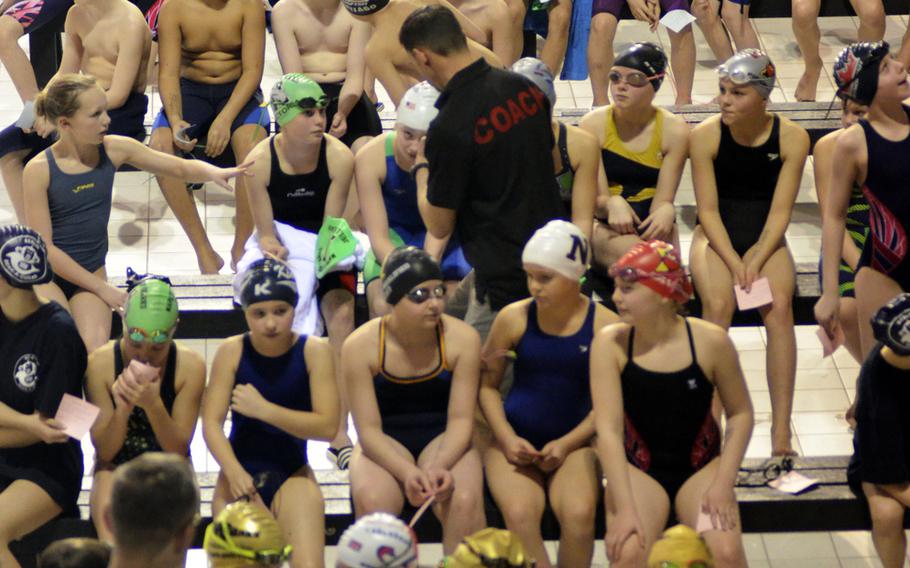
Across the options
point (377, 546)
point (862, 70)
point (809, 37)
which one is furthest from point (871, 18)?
point (377, 546)

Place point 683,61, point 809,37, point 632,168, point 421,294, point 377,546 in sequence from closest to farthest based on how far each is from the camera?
point 377,546
point 421,294
point 632,168
point 683,61
point 809,37

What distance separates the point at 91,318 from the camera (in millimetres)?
6125

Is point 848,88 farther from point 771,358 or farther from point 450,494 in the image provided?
point 450,494

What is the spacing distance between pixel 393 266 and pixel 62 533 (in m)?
1.43

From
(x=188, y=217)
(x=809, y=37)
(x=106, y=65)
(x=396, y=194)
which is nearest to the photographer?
(x=396, y=194)

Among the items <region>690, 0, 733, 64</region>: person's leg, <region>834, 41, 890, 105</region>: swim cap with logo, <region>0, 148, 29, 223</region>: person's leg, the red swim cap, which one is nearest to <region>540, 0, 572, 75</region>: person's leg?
<region>690, 0, 733, 64</region>: person's leg

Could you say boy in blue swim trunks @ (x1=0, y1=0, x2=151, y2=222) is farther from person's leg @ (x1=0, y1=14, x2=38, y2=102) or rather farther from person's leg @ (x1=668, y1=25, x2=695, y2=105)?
person's leg @ (x1=668, y1=25, x2=695, y2=105)

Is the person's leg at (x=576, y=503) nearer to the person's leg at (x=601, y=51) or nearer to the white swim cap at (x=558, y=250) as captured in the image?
the white swim cap at (x=558, y=250)

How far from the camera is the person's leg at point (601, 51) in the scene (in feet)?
26.6

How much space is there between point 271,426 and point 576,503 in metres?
1.04

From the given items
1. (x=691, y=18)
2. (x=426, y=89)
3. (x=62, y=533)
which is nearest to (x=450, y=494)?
(x=62, y=533)

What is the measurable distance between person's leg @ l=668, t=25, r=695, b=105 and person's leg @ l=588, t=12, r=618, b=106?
32 centimetres

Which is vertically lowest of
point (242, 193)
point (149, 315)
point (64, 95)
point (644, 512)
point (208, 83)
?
point (644, 512)

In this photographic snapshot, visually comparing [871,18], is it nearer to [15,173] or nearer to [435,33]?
[435,33]
